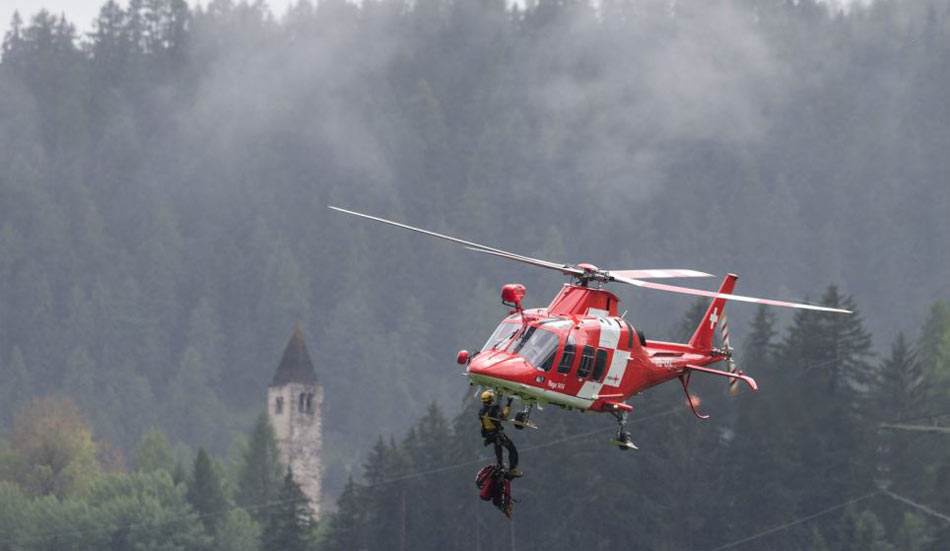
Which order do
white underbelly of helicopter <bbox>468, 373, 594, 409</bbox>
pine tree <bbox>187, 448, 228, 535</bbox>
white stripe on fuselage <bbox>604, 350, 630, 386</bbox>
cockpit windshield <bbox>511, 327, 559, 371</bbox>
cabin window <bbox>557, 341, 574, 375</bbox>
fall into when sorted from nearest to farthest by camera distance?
white underbelly of helicopter <bbox>468, 373, 594, 409</bbox>
cockpit windshield <bbox>511, 327, 559, 371</bbox>
cabin window <bbox>557, 341, 574, 375</bbox>
white stripe on fuselage <bbox>604, 350, 630, 386</bbox>
pine tree <bbox>187, 448, 228, 535</bbox>

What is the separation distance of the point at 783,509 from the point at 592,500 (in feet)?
34.6

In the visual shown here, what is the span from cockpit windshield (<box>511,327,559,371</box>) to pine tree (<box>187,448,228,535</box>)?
120073 millimetres

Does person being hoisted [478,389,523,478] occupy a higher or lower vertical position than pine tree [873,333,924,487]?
lower

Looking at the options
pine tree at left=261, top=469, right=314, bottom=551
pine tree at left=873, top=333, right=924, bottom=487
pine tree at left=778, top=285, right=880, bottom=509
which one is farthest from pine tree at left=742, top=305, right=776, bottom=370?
pine tree at left=261, top=469, right=314, bottom=551

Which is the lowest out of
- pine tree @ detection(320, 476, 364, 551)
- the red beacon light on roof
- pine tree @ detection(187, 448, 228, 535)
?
the red beacon light on roof

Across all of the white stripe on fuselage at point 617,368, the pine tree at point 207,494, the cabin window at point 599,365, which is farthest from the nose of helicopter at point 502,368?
the pine tree at point 207,494

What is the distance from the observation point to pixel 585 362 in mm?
60188

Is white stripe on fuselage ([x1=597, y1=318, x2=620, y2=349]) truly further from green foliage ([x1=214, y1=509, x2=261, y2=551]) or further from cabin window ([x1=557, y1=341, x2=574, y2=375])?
green foliage ([x1=214, y1=509, x2=261, y2=551])

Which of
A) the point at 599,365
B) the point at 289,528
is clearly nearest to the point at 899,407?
the point at 289,528

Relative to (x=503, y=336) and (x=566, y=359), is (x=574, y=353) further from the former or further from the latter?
(x=503, y=336)

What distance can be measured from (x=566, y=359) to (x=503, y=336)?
67.8 inches

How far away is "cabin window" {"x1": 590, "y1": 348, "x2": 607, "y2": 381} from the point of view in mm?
60469

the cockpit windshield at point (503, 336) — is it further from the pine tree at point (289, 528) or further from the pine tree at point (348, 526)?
the pine tree at point (289, 528)

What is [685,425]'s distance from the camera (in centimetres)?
14975
